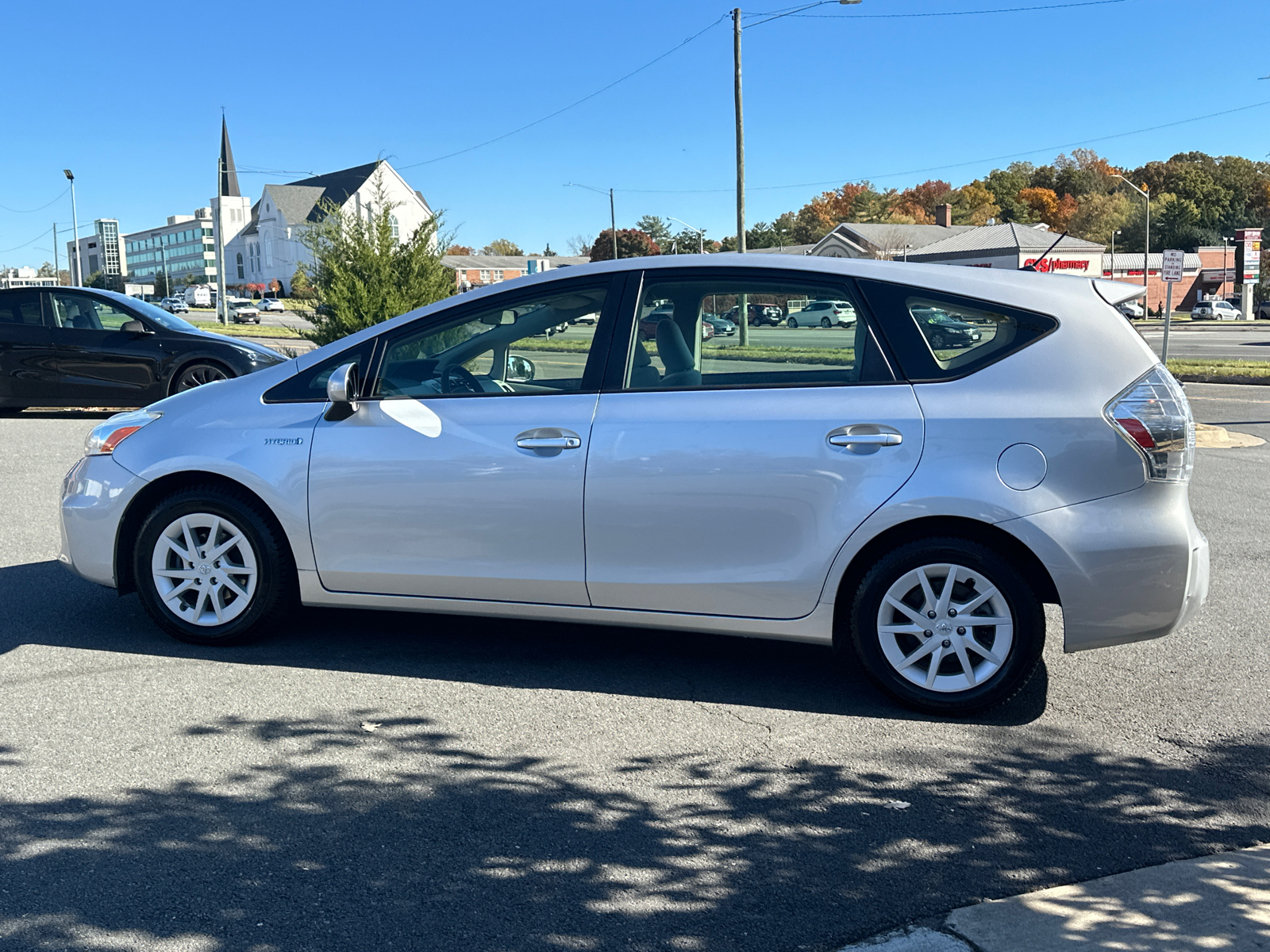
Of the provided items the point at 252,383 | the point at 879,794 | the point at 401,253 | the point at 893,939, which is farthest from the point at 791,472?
the point at 401,253

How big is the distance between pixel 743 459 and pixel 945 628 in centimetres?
99

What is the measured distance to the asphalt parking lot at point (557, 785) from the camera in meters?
3.02

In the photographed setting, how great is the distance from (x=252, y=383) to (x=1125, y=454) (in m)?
3.63

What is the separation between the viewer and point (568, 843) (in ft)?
11.1

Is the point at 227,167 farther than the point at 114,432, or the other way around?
the point at 227,167

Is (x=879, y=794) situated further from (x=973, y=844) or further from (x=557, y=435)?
(x=557, y=435)

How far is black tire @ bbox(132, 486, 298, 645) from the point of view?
16.7ft

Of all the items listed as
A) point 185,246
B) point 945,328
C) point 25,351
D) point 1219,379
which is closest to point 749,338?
point 945,328

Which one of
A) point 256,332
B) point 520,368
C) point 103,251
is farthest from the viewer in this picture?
point 103,251

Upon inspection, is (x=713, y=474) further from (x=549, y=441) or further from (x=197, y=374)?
(x=197, y=374)

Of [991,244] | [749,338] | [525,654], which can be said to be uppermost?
[991,244]

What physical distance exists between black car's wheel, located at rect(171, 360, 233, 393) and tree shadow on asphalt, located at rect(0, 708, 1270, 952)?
993 cm

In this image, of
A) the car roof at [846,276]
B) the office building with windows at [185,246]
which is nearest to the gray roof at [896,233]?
the car roof at [846,276]

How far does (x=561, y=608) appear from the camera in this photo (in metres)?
4.80
